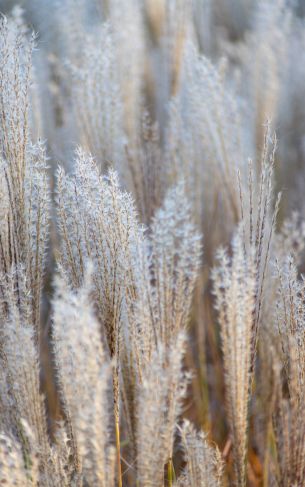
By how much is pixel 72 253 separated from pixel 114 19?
4.22 feet

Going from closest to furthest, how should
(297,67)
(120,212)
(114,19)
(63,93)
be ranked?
(120,212), (114,19), (63,93), (297,67)

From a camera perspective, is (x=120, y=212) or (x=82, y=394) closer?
Answer: (x=82, y=394)

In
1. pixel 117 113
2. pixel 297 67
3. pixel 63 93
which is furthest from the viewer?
pixel 297 67

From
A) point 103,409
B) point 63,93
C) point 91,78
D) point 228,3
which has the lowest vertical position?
point 103,409

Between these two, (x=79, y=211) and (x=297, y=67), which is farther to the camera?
(x=297, y=67)

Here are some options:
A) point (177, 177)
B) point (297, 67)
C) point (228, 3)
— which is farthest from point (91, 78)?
point (228, 3)

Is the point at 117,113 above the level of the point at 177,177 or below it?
above

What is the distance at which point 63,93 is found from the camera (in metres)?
2.39

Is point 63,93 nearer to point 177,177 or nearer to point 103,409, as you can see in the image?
point 177,177

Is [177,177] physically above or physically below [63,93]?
below

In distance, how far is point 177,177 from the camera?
69.3 inches

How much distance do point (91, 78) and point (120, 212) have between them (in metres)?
0.70

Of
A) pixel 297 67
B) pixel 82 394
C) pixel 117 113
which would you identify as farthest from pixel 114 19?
pixel 82 394

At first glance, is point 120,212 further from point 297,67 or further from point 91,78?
point 297,67
